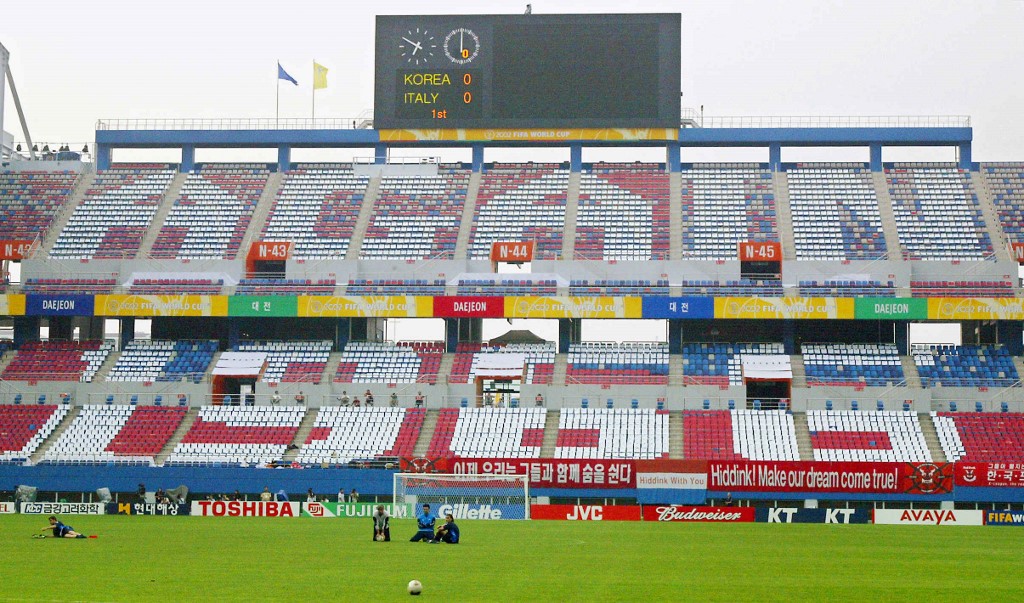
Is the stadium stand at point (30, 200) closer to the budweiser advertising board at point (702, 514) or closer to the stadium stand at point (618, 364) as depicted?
the stadium stand at point (618, 364)

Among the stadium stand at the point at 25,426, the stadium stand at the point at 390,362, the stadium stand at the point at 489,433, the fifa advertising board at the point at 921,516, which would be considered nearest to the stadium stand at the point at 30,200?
the stadium stand at the point at 25,426

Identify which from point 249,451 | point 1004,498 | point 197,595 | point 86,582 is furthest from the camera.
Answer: point 249,451

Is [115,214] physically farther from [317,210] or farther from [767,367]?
[767,367]

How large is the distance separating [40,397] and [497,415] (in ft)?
74.3

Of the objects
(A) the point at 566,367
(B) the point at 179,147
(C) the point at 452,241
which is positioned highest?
(B) the point at 179,147

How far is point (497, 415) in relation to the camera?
60.6m

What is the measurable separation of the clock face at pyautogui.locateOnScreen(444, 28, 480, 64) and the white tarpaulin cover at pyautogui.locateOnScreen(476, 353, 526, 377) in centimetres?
1594

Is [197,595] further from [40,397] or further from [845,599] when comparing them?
[40,397]

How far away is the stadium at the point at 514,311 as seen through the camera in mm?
53438

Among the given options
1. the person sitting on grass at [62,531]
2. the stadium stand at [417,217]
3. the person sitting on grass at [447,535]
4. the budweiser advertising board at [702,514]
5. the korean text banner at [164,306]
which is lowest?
the budweiser advertising board at [702,514]

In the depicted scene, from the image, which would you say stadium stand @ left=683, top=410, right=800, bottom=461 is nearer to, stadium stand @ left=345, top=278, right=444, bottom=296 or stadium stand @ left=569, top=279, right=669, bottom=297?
stadium stand @ left=569, top=279, right=669, bottom=297

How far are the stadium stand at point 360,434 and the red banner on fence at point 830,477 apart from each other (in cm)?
1451

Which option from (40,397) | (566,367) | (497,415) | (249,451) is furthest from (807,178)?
(40,397)

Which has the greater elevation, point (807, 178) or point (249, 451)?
point (807, 178)
